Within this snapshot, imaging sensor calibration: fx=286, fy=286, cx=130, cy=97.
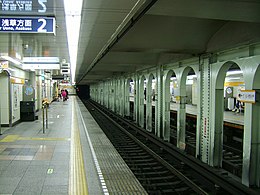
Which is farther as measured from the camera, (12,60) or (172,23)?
(12,60)

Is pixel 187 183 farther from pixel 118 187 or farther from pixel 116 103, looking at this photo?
pixel 116 103

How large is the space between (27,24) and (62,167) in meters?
2.71

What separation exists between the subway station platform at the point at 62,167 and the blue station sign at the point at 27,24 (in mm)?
2501

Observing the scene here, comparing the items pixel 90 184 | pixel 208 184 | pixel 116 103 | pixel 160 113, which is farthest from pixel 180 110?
pixel 116 103

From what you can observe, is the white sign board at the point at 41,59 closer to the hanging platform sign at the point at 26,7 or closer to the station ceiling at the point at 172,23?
the station ceiling at the point at 172,23

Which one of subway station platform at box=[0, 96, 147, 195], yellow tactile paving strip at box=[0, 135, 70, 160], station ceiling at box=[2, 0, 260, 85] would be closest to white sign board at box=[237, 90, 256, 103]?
station ceiling at box=[2, 0, 260, 85]

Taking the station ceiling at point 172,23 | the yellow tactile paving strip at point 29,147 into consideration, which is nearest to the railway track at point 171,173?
the yellow tactile paving strip at point 29,147

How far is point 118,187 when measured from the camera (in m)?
4.51

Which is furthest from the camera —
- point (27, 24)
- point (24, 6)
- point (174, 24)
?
point (27, 24)

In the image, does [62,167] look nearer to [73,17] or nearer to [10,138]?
[73,17]

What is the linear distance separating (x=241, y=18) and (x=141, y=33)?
72.5 inches

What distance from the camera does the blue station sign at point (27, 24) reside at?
15.9 feet

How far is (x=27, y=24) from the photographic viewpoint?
4871mm

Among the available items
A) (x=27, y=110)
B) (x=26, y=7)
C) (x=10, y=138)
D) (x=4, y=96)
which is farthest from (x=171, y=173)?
(x=27, y=110)
